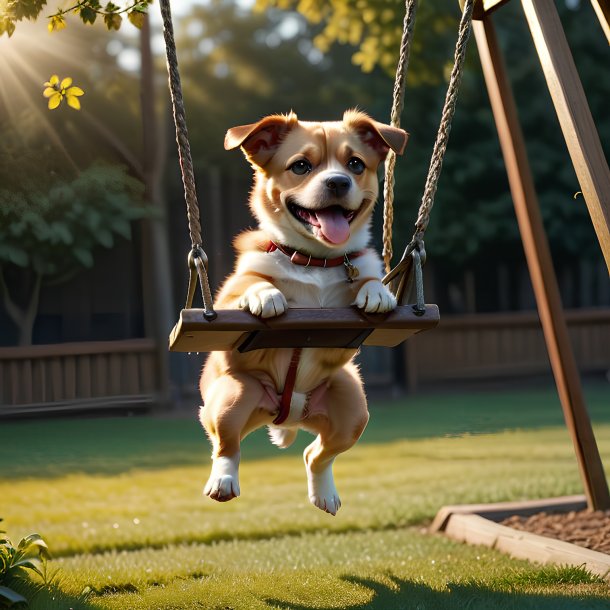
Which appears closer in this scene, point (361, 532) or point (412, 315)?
point (412, 315)

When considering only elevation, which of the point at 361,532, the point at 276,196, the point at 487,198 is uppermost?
the point at 487,198

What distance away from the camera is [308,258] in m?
2.99

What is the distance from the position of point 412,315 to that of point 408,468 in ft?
17.5

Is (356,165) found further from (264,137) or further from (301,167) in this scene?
(264,137)

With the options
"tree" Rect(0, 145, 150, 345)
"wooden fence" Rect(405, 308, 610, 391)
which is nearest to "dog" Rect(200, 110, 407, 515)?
"tree" Rect(0, 145, 150, 345)

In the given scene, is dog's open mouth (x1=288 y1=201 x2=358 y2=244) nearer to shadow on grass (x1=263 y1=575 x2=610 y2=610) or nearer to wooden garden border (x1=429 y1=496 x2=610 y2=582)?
shadow on grass (x1=263 y1=575 x2=610 y2=610)

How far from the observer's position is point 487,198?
13586 millimetres

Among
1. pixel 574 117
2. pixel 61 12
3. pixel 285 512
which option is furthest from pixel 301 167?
pixel 285 512

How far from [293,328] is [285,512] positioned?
359 centimetres

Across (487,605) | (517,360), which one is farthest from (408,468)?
(517,360)

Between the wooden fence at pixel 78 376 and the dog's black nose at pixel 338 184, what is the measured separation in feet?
25.5

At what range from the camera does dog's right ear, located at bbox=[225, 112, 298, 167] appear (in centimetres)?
293

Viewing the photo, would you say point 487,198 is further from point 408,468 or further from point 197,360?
point 408,468

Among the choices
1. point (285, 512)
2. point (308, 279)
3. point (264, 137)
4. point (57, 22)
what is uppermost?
A: point (57, 22)
